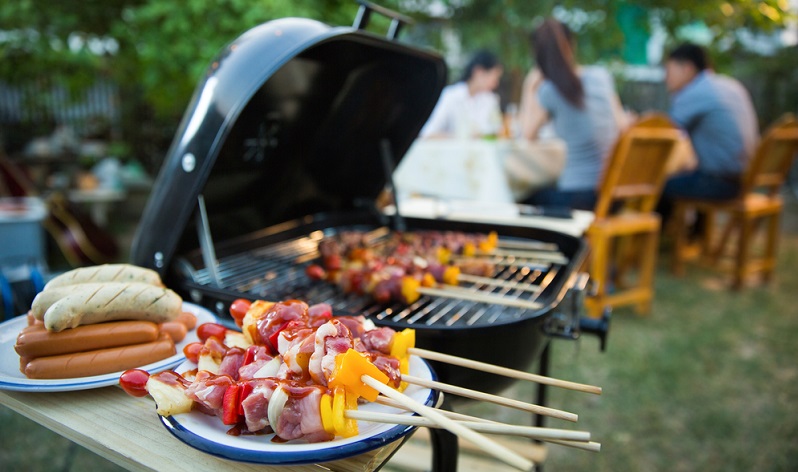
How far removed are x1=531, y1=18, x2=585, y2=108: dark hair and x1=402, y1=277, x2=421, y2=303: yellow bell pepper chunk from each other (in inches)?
139

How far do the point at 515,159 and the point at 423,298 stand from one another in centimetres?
322

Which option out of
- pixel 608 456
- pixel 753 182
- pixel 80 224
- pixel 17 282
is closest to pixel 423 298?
pixel 608 456

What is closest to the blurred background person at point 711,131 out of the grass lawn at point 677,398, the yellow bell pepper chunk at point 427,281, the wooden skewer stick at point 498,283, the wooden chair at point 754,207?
the wooden chair at point 754,207

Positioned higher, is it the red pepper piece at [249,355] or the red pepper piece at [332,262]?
the red pepper piece at [249,355]

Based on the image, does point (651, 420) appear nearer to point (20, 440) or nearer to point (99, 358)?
point (99, 358)

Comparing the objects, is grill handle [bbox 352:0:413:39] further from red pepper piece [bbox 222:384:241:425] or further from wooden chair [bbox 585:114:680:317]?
wooden chair [bbox 585:114:680:317]

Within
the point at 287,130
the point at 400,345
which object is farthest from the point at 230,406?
the point at 287,130

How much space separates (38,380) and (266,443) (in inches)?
19.8

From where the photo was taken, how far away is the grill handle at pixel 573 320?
4.68ft

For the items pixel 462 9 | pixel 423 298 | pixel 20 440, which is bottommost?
pixel 20 440

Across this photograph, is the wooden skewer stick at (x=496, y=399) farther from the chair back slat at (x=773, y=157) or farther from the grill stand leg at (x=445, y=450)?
the chair back slat at (x=773, y=157)

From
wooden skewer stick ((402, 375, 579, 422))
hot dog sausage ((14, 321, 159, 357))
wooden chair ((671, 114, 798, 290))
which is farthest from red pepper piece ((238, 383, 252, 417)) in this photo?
wooden chair ((671, 114, 798, 290))

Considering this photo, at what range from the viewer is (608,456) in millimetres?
2662

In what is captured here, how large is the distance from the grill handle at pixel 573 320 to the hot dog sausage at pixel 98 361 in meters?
0.91
